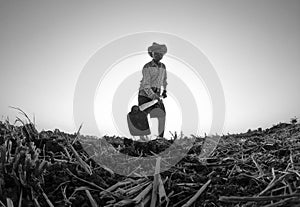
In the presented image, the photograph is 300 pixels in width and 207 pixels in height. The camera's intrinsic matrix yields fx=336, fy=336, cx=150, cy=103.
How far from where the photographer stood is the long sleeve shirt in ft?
14.0

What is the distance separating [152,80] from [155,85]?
0.07 meters

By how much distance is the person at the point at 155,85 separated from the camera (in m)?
4.25

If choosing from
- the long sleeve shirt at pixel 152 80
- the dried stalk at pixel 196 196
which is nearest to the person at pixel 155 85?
the long sleeve shirt at pixel 152 80

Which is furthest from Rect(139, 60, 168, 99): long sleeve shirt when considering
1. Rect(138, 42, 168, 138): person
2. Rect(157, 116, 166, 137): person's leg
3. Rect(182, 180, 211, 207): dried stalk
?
Rect(182, 180, 211, 207): dried stalk

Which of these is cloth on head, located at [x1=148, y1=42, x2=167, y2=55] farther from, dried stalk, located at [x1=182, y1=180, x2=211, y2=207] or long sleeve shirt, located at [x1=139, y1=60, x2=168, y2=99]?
dried stalk, located at [x1=182, y1=180, x2=211, y2=207]

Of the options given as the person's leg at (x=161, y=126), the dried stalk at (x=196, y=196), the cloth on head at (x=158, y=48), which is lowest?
the dried stalk at (x=196, y=196)

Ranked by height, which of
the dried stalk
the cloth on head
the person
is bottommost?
the dried stalk

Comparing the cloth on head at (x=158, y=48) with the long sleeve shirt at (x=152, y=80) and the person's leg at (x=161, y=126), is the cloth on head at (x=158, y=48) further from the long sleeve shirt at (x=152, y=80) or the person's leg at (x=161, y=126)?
the person's leg at (x=161, y=126)

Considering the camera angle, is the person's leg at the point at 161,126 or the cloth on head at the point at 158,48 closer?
the person's leg at the point at 161,126

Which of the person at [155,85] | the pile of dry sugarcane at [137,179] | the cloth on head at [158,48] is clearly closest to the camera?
the pile of dry sugarcane at [137,179]

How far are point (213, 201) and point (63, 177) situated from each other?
644 mm

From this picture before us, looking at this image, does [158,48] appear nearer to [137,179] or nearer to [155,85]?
[155,85]

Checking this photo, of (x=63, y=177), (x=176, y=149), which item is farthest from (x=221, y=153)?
(x=63, y=177)

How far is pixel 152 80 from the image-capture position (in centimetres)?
430
